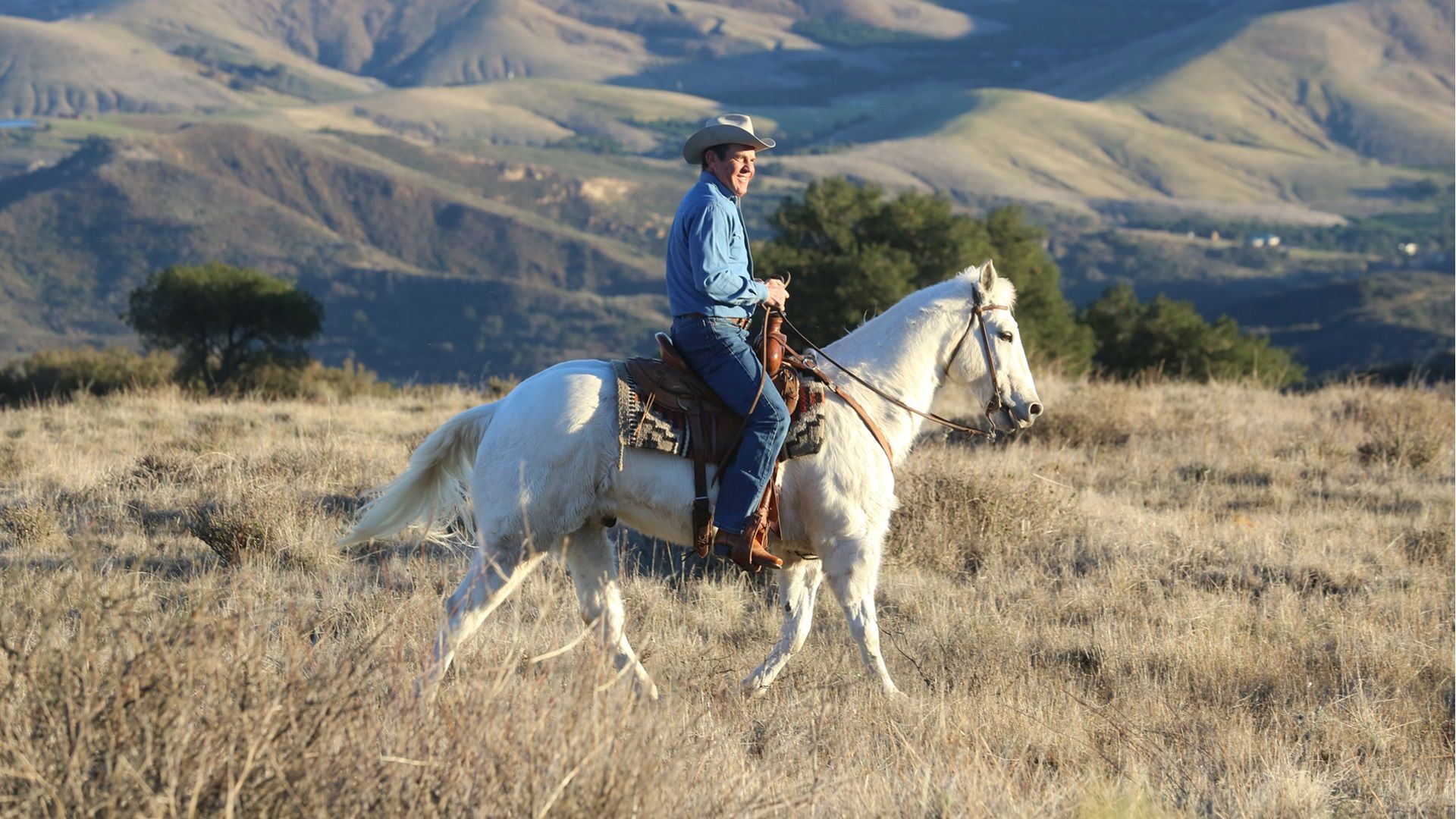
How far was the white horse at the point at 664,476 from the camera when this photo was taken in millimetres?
6148

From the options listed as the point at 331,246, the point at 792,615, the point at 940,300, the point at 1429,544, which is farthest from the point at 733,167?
the point at 331,246

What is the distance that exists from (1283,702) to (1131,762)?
1844 mm

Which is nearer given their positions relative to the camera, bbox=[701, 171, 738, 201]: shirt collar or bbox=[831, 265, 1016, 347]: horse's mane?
bbox=[701, 171, 738, 201]: shirt collar

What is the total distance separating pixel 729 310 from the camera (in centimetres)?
642

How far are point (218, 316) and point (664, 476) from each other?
29028 millimetres

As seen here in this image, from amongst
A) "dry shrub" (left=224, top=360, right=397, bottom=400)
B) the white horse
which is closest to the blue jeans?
the white horse

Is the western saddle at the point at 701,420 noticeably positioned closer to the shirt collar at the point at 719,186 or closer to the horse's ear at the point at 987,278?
the shirt collar at the point at 719,186

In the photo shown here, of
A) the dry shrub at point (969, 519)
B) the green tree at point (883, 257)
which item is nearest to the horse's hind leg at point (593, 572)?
the dry shrub at point (969, 519)

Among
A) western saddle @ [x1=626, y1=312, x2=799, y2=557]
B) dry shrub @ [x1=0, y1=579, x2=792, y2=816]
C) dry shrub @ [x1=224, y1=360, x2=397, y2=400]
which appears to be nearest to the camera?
dry shrub @ [x1=0, y1=579, x2=792, y2=816]

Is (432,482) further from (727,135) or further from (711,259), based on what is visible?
(727,135)

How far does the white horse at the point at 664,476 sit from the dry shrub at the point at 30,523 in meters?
3.17

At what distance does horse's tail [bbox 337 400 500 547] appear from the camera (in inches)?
257

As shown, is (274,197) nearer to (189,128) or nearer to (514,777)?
(189,128)

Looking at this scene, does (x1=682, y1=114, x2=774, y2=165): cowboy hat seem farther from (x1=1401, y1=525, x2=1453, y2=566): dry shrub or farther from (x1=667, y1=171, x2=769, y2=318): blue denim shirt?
(x1=1401, y1=525, x2=1453, y2=566): dry shrub
